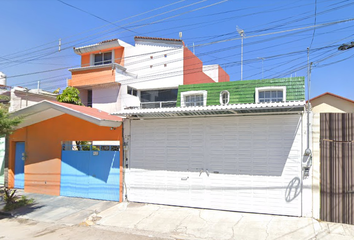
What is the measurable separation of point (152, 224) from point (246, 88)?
7.80 m

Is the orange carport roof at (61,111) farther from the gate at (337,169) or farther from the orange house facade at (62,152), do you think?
the gate at (337,169)

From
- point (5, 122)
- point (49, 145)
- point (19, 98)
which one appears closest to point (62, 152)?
point (49, 145)

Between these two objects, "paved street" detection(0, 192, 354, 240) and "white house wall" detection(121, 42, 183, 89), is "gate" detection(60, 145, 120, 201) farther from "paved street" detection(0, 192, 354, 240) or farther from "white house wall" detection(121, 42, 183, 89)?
"white house wall" detection(121, 42, 183, 89)

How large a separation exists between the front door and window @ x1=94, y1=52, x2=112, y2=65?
9227 millimetres

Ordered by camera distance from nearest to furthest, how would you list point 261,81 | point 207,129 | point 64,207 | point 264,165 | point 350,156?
1. point 350,156
2. point 264,165
3. point 207,129
4. point 64,207
5. point 261,81

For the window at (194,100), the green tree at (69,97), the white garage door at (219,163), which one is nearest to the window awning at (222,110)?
the white garage door at (219,163)

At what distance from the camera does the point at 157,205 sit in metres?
8.78

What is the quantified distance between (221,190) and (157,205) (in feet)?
7.81

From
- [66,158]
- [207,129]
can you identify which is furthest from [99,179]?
[207,129]

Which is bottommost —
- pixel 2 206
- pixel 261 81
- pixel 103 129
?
pixel 2 206

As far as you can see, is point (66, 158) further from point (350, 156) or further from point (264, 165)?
point (350, 156)

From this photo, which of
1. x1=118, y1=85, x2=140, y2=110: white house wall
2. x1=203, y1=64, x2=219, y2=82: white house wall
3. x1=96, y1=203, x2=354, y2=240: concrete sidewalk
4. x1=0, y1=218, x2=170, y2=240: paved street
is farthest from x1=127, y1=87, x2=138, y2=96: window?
x1=0, y1=218, x2=170, y2=240: paved street

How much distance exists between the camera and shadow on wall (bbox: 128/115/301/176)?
744 cm

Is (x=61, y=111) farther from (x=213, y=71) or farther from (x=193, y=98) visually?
(x=213, y=71)
